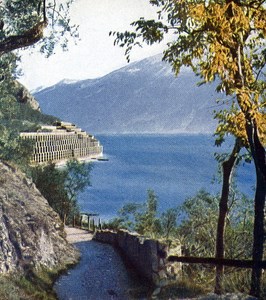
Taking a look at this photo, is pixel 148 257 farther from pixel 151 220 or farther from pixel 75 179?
pixel 75 179

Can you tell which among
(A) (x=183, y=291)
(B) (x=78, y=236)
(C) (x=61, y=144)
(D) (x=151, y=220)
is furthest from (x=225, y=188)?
(C) (x=61, y=144)

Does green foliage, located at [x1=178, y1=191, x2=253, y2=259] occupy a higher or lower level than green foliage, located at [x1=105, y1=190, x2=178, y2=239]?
higher

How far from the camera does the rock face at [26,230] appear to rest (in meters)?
18.3

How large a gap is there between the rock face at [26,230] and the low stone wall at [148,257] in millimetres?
2756

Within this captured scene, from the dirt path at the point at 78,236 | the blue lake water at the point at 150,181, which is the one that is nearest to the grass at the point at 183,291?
the dirt path at the point at 78,236

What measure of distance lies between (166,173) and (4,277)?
108 m

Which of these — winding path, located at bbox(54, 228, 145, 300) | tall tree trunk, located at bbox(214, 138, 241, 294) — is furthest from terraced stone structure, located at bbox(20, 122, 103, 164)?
tall tree trunk, located at bbox(214, 138, 241, 294)

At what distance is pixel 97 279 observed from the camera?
20.4 m

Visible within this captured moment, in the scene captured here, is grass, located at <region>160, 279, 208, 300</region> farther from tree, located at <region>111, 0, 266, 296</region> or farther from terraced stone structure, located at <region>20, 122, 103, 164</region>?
terraced stone structure, located at <region>20, 122, 103, 164</region>

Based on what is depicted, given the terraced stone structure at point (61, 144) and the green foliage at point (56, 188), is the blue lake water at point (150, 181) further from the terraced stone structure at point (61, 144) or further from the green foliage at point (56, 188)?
the green foliage at point (56, 188)

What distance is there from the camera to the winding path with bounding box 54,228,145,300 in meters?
18.2

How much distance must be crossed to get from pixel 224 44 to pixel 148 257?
1197 centimetres

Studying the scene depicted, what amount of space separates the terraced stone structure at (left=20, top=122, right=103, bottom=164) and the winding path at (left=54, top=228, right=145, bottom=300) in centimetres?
6052

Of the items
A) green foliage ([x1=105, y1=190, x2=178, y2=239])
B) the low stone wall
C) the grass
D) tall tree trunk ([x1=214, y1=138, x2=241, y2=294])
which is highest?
tall tree trunk ([x1=214, y1=138, x2=241, y2=294])
